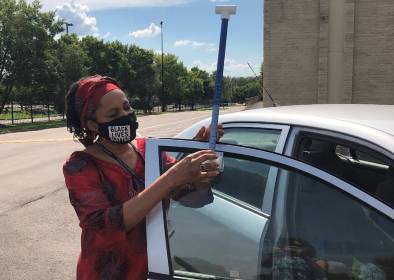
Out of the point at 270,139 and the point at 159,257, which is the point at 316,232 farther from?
the point at 270,139

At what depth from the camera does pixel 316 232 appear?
1908 millimetres

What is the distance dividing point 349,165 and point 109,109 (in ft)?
6.35

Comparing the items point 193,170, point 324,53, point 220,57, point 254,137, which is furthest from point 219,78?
point 324,53

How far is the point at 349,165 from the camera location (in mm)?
3432

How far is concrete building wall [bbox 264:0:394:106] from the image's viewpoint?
→ 878 inches

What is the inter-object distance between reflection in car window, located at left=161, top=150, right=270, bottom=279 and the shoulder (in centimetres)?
28

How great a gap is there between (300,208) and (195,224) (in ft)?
1.41

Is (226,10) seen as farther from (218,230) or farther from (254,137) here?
(254,137)

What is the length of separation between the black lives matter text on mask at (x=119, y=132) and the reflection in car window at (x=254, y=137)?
0.68m

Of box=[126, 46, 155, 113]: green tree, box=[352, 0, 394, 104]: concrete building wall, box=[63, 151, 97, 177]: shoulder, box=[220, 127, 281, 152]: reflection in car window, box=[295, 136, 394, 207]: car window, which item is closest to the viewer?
box=[63, 151, 97, 177]: shoulder

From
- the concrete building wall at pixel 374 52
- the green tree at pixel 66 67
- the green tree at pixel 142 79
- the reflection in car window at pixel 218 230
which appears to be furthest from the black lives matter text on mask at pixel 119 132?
the green tree at pixel 142 79

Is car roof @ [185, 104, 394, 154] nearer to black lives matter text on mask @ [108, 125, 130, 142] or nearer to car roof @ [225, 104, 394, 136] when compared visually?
car roof @ [225, 104, 394, 136]

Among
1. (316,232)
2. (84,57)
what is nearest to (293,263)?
(316,232)

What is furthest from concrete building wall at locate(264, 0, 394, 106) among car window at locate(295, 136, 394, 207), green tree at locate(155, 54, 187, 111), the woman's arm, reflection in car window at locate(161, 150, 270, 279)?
Answer: green tree at locate(155, 54, 187, 111)
